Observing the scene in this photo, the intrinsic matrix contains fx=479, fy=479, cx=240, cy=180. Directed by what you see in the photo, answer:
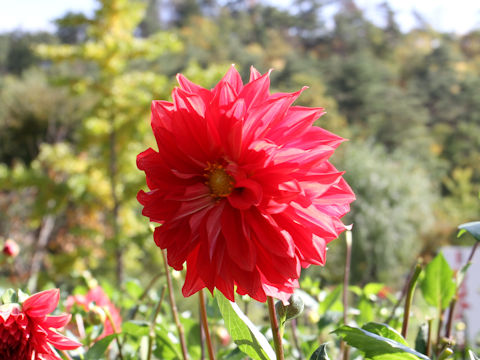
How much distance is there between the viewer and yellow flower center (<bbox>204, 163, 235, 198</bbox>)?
291 mm

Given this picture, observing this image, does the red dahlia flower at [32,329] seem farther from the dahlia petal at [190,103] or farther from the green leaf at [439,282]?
the green leaf at [439,282]

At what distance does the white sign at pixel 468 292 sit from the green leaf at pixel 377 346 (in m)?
0.46

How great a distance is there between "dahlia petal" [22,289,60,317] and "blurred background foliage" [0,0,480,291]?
1.25ft

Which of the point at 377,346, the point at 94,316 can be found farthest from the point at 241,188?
the point at 94,316

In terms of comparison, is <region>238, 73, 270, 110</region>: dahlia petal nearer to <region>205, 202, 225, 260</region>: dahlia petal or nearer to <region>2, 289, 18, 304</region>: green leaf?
<region>205, 202, 225, 260</region>: dahlia petal

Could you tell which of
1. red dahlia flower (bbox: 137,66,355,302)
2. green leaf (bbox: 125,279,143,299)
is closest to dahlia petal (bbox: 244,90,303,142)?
red dahlia flower (bbox: 137,66,355,302)

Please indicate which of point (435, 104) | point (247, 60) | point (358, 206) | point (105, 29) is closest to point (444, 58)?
point (435, 104)

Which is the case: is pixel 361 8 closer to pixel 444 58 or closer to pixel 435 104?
pixel 444 58

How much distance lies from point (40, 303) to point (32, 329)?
0.02 meters

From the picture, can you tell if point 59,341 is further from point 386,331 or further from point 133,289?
point 133,289

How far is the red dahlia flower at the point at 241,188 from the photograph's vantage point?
0.27 metres

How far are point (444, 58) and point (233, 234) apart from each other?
1420 cm

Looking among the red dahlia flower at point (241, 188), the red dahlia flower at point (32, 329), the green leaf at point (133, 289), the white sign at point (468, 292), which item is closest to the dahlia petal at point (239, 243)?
the red dahlia flower at point (241, 188)

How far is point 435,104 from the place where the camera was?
11.9 m
